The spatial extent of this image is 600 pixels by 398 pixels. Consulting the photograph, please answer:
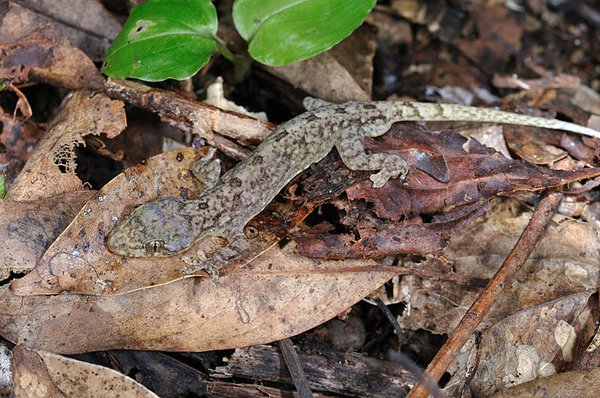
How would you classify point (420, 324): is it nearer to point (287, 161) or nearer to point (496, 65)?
point (287, 161)

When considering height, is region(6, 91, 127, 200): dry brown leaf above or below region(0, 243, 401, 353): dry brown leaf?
above

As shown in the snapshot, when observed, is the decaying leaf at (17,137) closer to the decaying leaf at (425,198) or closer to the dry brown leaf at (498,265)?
the decaying leaf at (425,198)

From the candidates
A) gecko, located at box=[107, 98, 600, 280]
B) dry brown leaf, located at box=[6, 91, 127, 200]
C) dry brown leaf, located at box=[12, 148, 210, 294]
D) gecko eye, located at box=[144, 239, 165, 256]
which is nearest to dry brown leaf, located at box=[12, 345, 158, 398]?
dry brown leaf, located at box=[12, 148, 210, 294]

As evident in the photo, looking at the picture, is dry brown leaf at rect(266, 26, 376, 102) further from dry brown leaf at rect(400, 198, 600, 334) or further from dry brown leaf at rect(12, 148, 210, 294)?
dry brown leaf at rect(400, 198, 600, 334)

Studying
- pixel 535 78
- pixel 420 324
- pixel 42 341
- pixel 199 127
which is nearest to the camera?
pixel 42 341

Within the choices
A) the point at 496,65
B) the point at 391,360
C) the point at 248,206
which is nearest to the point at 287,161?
the point at 248,206

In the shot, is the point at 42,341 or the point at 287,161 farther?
the point at 287,161

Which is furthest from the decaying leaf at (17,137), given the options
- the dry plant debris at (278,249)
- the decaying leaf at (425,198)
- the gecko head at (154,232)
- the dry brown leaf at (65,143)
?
the decaying leaf at (425,198)
